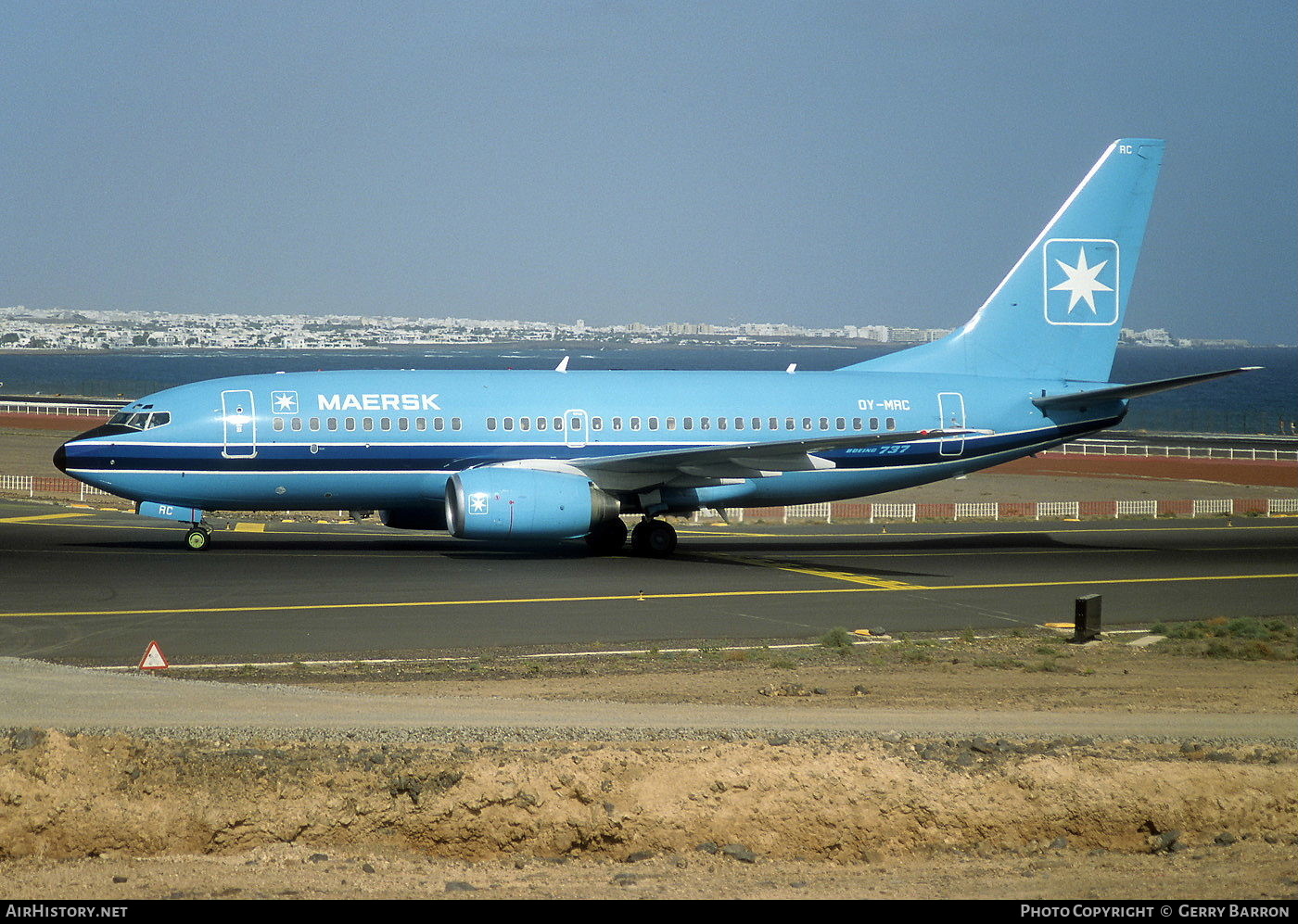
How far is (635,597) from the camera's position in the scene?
90.3ft

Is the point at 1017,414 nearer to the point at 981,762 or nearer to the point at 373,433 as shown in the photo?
the point at 373,433

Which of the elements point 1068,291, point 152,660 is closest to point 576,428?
point 1068,291

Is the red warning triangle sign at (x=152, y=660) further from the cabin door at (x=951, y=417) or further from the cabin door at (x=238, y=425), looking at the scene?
the cabin door at (x=951, y=417)

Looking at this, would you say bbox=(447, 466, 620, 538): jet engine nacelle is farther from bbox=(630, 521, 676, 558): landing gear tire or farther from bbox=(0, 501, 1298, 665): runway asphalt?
bbox=(630, 521, 676, 558): landing gear tire

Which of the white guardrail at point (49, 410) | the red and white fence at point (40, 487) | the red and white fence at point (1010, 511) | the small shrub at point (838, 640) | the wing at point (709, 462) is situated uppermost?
the white guardrail at point (49, 410)

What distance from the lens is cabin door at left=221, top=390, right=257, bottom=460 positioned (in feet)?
105

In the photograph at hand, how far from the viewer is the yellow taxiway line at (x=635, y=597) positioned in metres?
→ 24.8

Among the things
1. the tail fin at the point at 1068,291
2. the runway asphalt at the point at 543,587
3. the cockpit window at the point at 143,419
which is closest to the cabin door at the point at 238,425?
the cockpit window at the point at 143,419

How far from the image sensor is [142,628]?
23.2 metres

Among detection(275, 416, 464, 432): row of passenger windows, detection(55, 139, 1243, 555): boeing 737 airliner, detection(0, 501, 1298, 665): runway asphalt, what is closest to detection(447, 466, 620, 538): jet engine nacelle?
detection(55, 139, 1243, 555): boeing 737 airliner

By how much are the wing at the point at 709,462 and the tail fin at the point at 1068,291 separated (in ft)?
15.0

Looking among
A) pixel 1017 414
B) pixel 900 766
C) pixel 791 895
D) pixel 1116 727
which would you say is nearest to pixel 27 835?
pixel 791 895

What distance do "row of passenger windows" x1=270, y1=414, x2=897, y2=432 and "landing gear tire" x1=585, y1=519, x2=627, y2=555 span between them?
277cm

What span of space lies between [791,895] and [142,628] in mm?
16065
